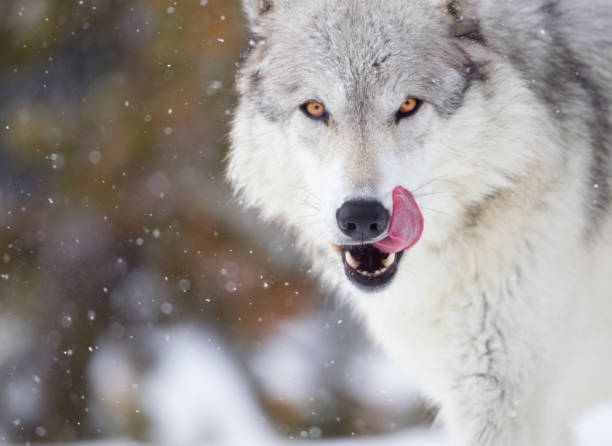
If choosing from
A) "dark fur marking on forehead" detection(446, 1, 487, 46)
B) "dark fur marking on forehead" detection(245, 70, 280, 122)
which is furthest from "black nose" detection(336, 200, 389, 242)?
"dark fur marking on forehead" detection(446, 1, 487, 46)

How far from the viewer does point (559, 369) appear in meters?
2.35

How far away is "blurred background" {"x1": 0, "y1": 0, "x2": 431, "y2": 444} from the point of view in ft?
23.2

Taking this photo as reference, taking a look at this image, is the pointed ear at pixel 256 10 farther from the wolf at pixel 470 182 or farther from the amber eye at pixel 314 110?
the amber eye at pixel 314 110

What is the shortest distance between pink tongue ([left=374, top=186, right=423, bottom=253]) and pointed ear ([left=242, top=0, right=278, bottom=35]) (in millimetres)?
992

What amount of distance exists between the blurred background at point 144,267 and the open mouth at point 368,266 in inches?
183

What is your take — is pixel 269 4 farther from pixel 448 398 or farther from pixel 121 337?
pixel 121 337

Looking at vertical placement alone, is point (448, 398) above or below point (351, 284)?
below

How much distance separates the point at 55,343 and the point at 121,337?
685 millimetres

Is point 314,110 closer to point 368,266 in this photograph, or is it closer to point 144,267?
point 368,266

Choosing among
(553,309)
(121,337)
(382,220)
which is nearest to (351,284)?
(382,220)

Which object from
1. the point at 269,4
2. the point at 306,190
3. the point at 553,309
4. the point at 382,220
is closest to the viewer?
the point at 382,220

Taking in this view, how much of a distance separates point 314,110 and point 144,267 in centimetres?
527

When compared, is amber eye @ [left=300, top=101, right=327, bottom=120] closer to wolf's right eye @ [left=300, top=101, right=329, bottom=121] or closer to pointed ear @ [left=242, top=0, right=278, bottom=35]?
wolf's right eye @ [left=300, top=101, right=329, bottom=121]

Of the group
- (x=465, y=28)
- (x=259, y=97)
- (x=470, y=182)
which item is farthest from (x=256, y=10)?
(x=470, y=182)
